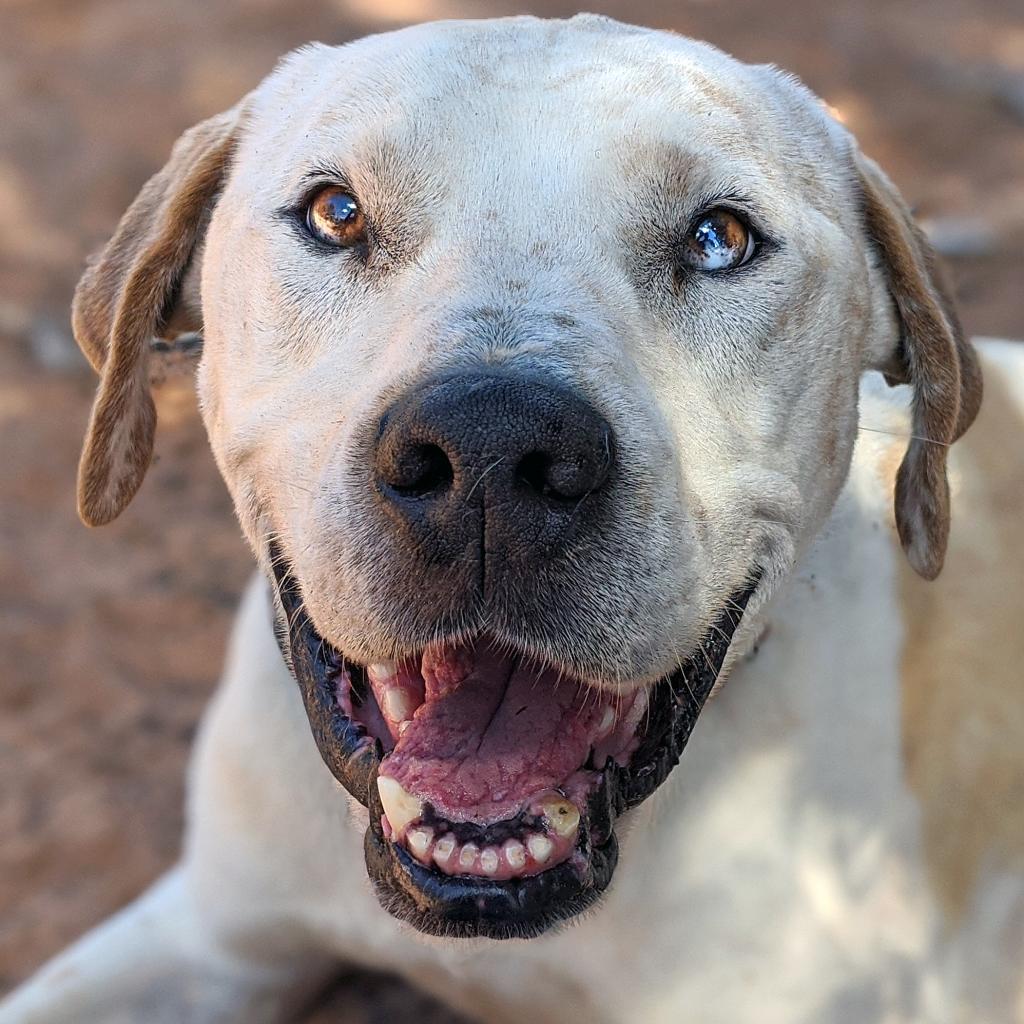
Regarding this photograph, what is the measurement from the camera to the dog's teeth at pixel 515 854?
1.99 metres

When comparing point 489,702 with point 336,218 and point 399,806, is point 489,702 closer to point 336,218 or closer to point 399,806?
point 399,806

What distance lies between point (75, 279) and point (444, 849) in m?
3.99

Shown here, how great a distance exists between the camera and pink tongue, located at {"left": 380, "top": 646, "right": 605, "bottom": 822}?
80.4 inches

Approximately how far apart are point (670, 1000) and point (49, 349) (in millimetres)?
3610

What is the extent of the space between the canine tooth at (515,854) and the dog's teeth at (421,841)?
107mm

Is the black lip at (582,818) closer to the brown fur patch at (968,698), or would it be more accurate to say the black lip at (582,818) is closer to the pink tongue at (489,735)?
the pink tongue at (489,735)

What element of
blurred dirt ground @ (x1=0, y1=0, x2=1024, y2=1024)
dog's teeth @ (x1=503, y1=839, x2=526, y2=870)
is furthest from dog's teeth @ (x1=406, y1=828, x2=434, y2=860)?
blurred dirt ground @ (x1=0, y1=0, x2=1024, y2=1024)

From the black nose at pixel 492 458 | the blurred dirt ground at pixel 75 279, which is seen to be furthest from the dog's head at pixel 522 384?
the blurred dirt ground at pixel 75 279

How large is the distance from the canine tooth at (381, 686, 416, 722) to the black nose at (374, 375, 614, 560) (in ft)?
1.34

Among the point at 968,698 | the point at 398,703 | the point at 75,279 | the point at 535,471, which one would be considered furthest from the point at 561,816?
the point at 75,279

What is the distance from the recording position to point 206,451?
4914 mm

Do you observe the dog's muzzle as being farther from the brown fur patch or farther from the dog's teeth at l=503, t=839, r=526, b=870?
the brown fur patch

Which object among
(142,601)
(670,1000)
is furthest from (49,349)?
(670,1000)

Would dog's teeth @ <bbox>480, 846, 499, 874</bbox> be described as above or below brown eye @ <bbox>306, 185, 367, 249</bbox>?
below
